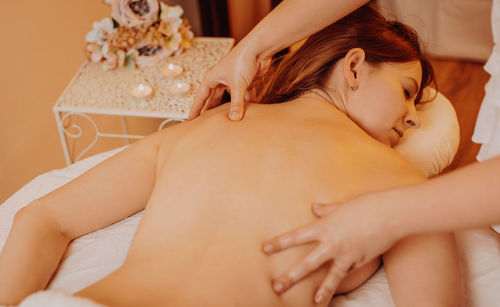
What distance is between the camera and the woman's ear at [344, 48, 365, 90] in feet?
3.88

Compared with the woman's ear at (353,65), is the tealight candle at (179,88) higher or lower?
lower

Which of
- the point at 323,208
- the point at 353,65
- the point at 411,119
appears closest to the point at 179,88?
the point at 353,65

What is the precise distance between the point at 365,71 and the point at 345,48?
0.10 metres

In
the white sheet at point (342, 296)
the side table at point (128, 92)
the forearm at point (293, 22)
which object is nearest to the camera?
the white sheet at point (342, 296)

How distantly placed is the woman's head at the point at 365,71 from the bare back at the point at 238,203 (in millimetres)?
194

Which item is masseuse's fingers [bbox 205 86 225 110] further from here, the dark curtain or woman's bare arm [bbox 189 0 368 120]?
the dark curtain

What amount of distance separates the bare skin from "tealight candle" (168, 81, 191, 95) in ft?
2.01

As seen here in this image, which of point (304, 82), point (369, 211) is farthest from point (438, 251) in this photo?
point (304, 82)

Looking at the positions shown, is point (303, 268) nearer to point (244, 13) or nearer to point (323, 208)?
point (323, 208)

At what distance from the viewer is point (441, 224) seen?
779mm

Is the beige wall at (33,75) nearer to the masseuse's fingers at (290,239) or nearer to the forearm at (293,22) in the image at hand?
the forearm at (293,22)

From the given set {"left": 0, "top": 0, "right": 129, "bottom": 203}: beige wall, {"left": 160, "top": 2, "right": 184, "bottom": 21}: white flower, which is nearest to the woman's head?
{"left": 160, "top": 2, "right": 184, "bottom": 21}: white flower

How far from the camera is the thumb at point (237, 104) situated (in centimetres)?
110

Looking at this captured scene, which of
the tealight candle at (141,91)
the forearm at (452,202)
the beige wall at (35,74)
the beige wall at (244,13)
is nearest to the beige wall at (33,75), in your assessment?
the beige wall at (35,74)
